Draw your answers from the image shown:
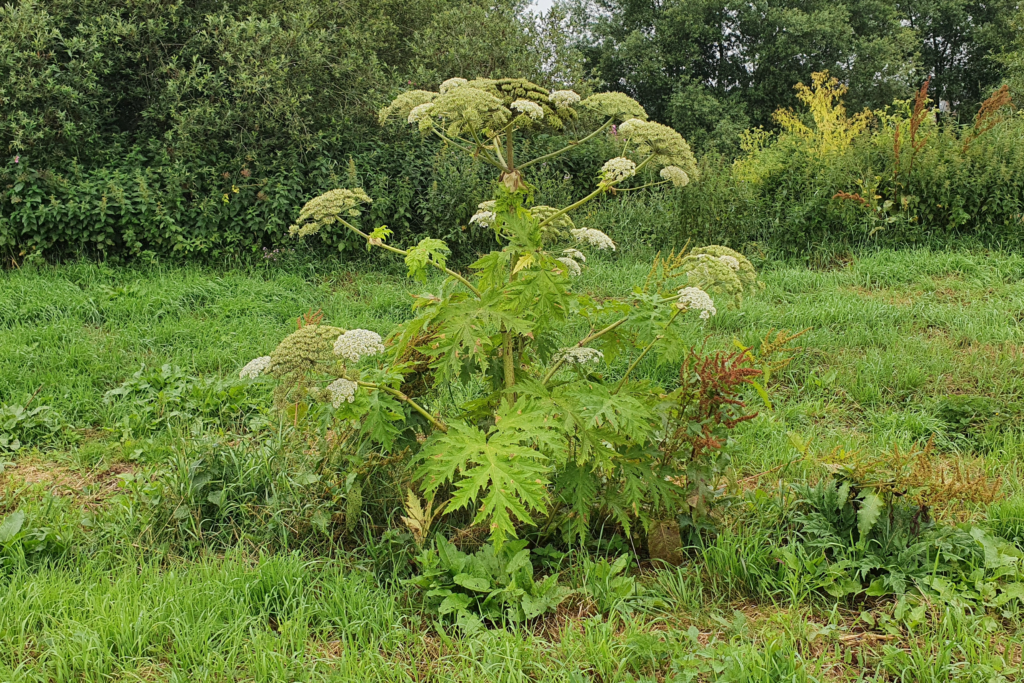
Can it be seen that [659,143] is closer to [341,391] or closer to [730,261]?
[730,261]

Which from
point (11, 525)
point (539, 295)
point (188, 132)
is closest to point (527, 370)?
point (539, 295)

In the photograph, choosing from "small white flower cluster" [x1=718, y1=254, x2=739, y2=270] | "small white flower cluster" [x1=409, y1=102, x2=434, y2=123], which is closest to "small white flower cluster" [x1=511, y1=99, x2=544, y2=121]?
"small white flower cluster" [x1=409, y1=102, x2=434, y2=123]

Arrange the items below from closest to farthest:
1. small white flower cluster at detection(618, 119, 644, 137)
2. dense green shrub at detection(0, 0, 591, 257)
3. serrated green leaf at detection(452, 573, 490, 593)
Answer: serrated green leaf at detection(452, 573, 490, 593) < small white flower cluster at detection(618, 119, 644, 137) < dense green shrub at detection(0, 0, 591, 257)

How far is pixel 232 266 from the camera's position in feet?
24.7

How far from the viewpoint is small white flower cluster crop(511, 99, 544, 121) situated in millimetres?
2641

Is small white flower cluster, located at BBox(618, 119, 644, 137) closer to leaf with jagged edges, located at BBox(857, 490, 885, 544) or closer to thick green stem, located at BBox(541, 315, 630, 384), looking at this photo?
thick green stem, located at BBox(541, 315, 630, 384)

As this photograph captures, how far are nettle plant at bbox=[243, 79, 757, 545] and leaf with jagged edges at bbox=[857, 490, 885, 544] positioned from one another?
0.54 metres

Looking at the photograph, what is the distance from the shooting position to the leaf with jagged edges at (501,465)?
229 centimetres

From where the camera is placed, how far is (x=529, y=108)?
2645 millimetres

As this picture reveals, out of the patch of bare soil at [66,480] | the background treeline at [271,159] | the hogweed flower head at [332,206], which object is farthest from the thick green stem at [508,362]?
the background treeline at [271,159]

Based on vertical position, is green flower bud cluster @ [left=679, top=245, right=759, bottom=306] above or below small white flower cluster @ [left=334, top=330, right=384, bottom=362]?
above

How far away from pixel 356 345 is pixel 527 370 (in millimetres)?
835

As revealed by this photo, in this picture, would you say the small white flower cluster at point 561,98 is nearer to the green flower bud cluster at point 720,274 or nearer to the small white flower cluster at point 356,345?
the green flower bud cluster at point 720,274

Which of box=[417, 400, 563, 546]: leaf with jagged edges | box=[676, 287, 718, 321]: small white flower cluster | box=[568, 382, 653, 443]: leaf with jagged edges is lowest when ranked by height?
box=[417, 400, 563, 546]: leaf with jagged edges
